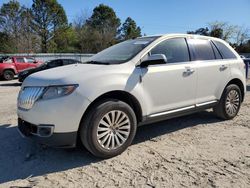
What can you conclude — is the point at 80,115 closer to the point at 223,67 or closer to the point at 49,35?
the point at 223,67

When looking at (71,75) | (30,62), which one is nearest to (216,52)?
(71,75)

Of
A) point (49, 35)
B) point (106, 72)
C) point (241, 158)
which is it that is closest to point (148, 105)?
point (106, 72)

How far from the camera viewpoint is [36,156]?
13.6 feet

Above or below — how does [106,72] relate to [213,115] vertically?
above

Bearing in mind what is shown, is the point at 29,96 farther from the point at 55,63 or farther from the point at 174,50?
the point at 55,63

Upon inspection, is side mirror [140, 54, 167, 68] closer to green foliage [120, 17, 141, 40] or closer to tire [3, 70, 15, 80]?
tire [3, 70, 15, 80]

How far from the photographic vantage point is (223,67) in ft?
18.3

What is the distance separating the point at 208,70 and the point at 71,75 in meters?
2.64

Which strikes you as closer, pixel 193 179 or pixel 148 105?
pixel 193 179

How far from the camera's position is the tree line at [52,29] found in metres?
38.5

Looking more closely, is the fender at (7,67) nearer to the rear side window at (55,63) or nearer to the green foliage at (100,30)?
the rear side window at (55,63)

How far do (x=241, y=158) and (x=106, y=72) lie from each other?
2205 mm

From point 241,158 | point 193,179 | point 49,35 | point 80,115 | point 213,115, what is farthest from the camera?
point 49,35

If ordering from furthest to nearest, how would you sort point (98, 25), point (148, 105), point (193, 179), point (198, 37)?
1. point (98, 25)
2. point (198, 37)
3. point (148, 105)
4. point (193, 179)
